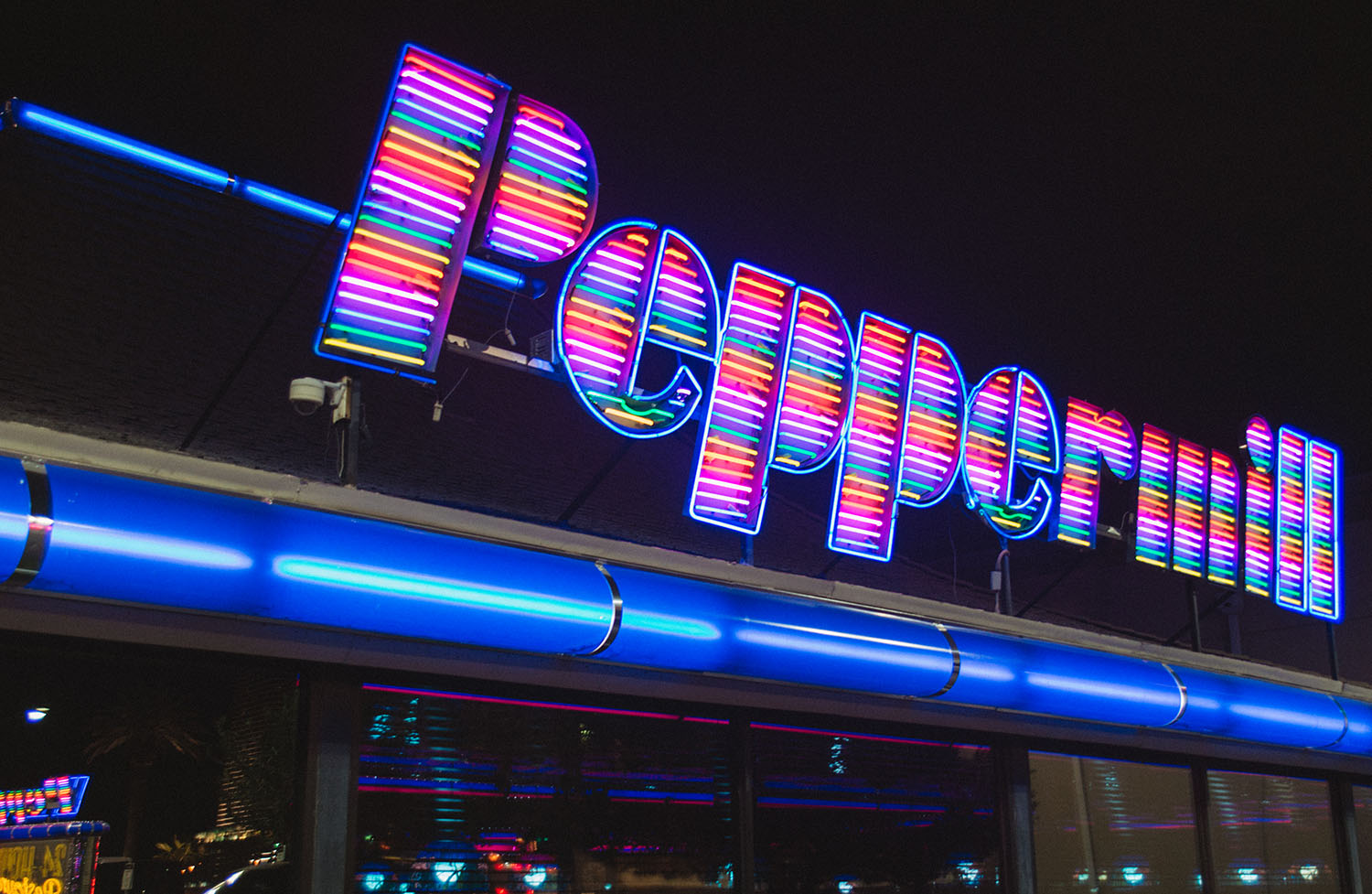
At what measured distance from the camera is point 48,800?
5.95 meters

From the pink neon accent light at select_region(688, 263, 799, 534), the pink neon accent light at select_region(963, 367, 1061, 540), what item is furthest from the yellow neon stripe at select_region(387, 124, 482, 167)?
the pink neon accent light at select_region(963, 367, 1061, 540)

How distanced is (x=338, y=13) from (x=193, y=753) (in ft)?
14.8

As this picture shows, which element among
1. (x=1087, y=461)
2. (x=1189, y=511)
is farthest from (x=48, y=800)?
(x=1189, y=511)

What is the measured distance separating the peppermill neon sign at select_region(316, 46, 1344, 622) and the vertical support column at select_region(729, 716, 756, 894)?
118 centimetres

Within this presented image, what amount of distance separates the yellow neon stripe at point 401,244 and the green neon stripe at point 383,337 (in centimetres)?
45

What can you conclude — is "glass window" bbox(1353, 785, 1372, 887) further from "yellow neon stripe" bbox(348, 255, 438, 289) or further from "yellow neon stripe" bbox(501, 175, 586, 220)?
"yellow neon stripe" bbox(348, 255, 438, 289)

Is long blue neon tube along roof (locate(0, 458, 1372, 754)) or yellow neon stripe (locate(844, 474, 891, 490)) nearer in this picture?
long blue neon tube along roof (locate(0, 458, 1372, 754))

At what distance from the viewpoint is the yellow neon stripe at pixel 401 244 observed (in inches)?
220

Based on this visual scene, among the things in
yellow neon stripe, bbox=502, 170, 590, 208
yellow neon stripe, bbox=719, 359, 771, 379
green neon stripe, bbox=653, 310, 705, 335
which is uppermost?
yellow neon stripe, bbox=502, 170, 590, 208

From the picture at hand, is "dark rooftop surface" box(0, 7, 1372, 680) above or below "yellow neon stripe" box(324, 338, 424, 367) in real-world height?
above

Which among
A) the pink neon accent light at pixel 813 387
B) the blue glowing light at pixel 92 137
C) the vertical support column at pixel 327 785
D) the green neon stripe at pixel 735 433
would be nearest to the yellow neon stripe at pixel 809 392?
the pink neon accent light at pixel 813 387

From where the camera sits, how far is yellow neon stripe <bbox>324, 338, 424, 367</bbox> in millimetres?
5426

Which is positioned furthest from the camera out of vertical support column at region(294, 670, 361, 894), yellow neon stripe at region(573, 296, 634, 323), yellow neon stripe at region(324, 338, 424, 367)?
yellow neon stripe at region(573, 296, 634, 323)

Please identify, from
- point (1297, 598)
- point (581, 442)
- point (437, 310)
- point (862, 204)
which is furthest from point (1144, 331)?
point (437, 310)
